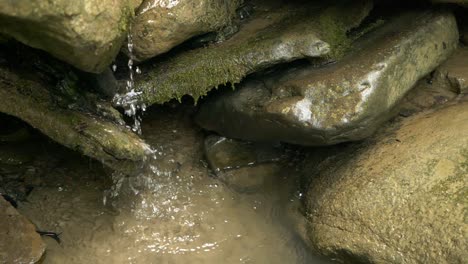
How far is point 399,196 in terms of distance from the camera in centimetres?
357

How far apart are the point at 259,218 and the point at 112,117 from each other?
1.44m

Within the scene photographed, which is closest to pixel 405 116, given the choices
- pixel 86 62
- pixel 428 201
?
pixel 428 201

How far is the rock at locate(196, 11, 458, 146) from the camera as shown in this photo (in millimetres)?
3641

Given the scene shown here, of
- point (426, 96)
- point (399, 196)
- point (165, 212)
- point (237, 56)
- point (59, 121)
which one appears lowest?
point (399, 196)

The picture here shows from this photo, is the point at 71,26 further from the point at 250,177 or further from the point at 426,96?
the point at 426,96

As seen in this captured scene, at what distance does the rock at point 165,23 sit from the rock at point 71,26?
21.7 inches

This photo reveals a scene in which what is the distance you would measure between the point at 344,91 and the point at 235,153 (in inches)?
45.5

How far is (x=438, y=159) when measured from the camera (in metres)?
3.59

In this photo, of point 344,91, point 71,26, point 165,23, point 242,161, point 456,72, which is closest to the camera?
point 71,26

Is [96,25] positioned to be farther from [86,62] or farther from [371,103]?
[371,103]

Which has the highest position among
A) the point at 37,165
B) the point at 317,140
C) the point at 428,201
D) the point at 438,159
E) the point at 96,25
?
the point at 96,25

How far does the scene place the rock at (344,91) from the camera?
3641 millimetres

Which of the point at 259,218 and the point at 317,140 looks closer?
the point at 317,140

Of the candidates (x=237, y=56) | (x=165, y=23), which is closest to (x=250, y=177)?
(x=237, y=56)
